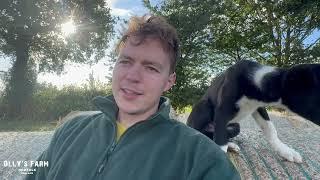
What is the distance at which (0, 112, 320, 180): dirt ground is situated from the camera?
5.30 meters

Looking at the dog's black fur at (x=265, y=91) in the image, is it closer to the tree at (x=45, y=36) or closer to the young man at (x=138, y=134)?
the young man at (x=138, y=134)

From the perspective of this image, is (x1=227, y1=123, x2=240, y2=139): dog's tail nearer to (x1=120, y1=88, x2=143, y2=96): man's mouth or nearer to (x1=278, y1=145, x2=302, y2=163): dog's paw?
(x1=278, y1=145, x2=302, y2=163): dog's paw

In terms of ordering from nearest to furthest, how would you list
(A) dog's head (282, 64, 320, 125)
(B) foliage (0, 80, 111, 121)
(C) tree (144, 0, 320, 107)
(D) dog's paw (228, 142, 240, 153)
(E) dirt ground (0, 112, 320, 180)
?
(A) dog's head (282, 64, 320, 125), (E) dirt ground (0, 112, 320, 180), (D) dog's paw (228, 142, 240, 153), (B) foliage (0, 80, 111, 121), (C) tree (144, 0, 320, 107)

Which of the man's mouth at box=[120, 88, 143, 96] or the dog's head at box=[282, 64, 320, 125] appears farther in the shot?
the dog's head at box=[282, 64, 320, 125]

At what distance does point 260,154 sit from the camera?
231 inches

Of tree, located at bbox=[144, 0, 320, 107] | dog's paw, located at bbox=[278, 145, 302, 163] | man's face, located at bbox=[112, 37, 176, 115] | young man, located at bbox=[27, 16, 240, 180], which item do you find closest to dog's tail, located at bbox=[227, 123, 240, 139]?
dog's paw, located at bbox=[278, 145, 302, 163]

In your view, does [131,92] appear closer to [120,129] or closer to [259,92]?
[120,129]

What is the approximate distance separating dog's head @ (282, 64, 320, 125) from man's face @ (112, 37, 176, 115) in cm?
255

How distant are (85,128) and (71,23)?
987 inches

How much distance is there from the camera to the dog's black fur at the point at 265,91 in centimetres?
490

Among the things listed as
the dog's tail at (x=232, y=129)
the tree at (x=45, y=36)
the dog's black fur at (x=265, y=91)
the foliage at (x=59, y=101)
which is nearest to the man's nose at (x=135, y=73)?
the dog's black fur at (x=265, y=91)

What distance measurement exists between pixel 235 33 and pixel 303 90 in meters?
21.0

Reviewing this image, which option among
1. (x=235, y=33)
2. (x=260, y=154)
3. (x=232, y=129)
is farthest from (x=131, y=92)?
(x=235, y=33)

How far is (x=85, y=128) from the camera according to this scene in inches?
112
